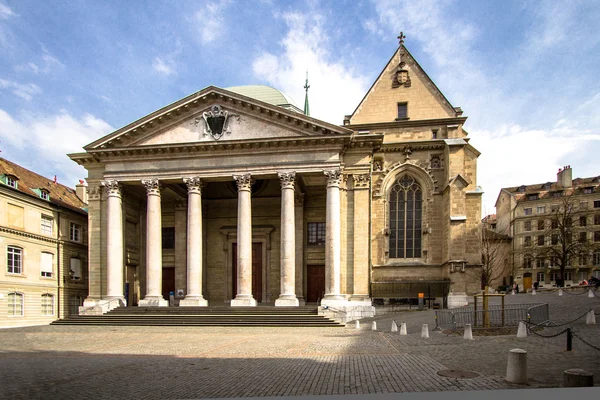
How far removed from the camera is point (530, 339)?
47.6ft

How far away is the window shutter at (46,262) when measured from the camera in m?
31.2

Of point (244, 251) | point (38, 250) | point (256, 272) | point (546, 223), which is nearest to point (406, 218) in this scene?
point (256, 272)

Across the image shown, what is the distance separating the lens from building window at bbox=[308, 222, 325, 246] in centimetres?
3322

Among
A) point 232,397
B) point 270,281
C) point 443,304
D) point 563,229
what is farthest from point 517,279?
point 232,397

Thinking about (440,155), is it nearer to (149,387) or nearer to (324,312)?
(324,312)

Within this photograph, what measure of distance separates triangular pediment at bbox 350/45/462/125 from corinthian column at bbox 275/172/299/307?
10.3 meters

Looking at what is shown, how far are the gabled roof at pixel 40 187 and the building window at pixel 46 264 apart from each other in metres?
3.85

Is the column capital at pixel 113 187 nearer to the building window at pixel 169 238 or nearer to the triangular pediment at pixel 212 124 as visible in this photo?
the triangular pediment at pixel 212 124

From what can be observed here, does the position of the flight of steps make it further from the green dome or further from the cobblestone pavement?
the green dome

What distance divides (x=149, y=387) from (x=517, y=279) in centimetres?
6550

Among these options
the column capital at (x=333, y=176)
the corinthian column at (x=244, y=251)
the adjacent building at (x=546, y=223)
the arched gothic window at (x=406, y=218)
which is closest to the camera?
the corinthian column at (x=244, y=251)

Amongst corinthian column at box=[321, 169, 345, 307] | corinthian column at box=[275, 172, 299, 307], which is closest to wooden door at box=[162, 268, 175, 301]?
corinthian column at box=[275, 172, 299, 307]

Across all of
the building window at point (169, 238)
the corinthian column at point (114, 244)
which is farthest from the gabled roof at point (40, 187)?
the building window at point (169, 238)

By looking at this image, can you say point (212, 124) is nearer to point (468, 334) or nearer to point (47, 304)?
point (47, 304)
